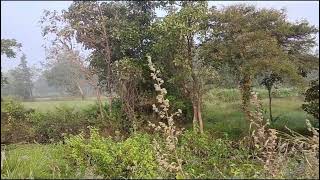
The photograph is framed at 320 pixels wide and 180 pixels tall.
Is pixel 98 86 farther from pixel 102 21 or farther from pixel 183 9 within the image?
pixel 183 9

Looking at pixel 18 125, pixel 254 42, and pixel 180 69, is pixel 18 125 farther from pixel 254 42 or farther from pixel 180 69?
pixel 254 42

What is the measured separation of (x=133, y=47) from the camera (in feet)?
56.8

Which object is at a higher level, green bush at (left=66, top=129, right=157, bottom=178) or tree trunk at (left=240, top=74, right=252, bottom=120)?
tree trunk at (left=240, top=74, right=252, bottom=120)

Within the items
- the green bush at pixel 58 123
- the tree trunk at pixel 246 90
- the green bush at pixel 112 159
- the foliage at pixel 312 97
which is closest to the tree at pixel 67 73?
the green bush at pixel 58 123

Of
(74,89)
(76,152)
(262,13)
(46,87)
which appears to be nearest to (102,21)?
(262,13)

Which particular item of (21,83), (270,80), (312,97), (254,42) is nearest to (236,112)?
(270,80)

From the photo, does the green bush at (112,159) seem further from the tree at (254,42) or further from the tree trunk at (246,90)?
the tree trunk at (246,90)

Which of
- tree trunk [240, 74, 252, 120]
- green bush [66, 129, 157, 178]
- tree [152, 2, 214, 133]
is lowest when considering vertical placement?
green bush [66, 129, 157, 178]

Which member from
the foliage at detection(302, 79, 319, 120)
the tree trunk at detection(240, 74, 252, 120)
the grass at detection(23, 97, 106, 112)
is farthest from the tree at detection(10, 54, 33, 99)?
the foliage at detection(302, 79, 319, 120)

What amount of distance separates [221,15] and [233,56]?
1343 mm

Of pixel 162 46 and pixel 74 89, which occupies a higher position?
pixel 162 46

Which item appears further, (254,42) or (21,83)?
(21,83)

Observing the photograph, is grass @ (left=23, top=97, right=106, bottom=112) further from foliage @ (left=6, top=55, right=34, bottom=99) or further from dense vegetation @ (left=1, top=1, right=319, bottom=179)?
foliage @ (left=6, top=55, right=34, bottom=99)

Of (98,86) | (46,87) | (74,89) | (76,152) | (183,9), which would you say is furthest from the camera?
(46,87)
